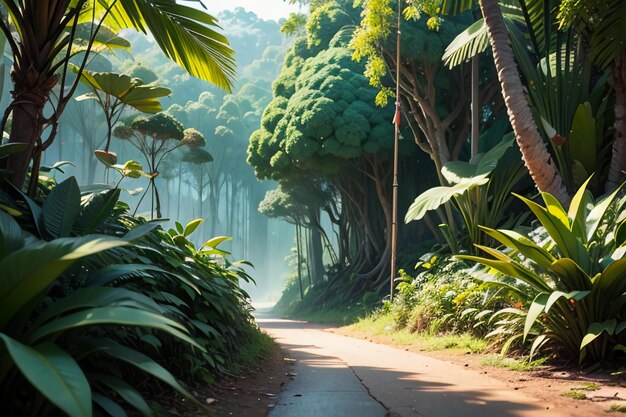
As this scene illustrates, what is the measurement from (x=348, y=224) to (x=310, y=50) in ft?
27.6

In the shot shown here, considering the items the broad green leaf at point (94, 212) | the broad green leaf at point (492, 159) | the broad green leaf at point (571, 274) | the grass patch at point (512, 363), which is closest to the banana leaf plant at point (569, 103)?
the broad green leaf at point (492, 159)

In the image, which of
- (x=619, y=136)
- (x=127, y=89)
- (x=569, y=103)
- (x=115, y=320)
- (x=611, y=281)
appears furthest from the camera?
(x=569, y=103)

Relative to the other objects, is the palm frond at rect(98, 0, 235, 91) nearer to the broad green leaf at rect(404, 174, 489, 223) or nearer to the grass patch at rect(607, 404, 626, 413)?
the grass patch at rect(607, 404, 626, 413)

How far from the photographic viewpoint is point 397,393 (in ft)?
16.1

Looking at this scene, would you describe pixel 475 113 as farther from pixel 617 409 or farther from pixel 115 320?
pixel 115 320

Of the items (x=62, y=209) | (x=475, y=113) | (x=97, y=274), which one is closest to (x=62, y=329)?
(x=97, y=274)

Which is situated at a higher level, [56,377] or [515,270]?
[515,270]

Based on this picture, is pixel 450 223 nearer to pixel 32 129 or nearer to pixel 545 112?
pixel 545 112

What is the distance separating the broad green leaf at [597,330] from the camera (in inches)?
212

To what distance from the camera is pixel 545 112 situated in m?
10.4

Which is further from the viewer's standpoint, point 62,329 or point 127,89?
point 127,89

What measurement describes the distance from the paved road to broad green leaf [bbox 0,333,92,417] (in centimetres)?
231

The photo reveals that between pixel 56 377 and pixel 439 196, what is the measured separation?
9677 mm

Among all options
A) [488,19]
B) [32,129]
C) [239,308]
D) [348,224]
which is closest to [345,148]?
[348,224]
